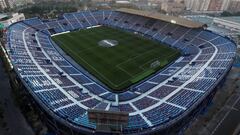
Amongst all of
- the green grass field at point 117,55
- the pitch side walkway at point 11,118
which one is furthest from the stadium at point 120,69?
the pitch side walkway at point 11,118

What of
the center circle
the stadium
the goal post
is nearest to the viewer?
the stadium

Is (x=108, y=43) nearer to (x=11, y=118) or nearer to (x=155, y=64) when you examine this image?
(x=155, y=64)

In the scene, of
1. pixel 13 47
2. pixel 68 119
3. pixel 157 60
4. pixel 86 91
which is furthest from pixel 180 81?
pixel 13 47

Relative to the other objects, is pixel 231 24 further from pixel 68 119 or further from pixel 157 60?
pixel 68 119

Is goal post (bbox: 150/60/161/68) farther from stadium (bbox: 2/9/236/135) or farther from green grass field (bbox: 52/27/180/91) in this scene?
green grass field (bbox: 52/27/180/91)

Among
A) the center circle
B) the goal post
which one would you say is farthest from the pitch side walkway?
the goal post

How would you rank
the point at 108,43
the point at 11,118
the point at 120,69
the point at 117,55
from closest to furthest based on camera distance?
the point at 11,118 → the point at 120,69 → the point at 117,55 → the point at 108,43

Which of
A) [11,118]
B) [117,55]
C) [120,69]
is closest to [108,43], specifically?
[117,55]
